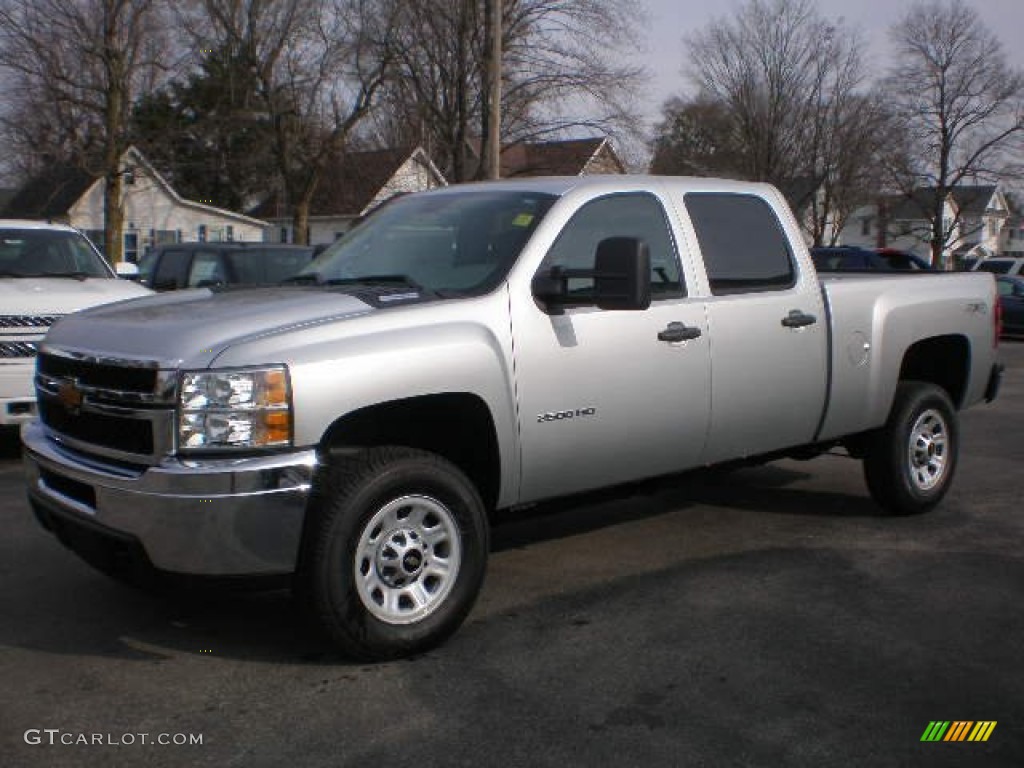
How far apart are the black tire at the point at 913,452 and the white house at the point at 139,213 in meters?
43.5

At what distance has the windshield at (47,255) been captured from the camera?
9.30 meters

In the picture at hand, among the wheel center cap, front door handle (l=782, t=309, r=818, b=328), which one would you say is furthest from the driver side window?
the wheel center cap

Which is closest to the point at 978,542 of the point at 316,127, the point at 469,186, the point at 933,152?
the point at 469,186

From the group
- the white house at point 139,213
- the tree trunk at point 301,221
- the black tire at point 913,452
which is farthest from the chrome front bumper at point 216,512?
the white house at point 139,213

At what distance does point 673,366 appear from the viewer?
519 centimetres

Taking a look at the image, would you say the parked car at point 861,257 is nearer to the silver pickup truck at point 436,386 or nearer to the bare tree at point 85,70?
the silver pickup truck at point 436,386

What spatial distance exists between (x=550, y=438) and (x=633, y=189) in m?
1.39

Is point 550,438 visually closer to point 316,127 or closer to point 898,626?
point 898,626

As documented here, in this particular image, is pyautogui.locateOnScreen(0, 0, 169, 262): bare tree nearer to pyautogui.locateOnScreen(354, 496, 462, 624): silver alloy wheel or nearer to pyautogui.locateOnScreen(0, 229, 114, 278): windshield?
pyautogui.locateOnScreen(0, 229, 114, 278): windshield

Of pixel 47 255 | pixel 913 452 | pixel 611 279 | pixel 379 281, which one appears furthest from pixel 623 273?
pixel 47 255

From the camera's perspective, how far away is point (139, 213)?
158 feet

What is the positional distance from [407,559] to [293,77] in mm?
39677

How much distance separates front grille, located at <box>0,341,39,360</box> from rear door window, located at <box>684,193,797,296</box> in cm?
506

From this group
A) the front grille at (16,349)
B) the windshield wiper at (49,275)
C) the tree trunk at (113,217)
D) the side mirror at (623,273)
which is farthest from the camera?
the tree trunk at (113,217)
